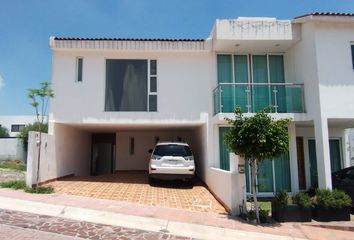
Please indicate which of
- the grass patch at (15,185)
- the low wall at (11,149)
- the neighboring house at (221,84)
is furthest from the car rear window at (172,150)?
the low wall at (11,149)

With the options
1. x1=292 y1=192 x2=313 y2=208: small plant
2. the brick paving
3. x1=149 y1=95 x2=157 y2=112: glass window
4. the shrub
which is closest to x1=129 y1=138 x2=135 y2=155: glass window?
x1=149 y1=95 x2=157 y2=112: glass window

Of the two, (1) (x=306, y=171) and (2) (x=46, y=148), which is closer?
(2) (x=46, y=148)

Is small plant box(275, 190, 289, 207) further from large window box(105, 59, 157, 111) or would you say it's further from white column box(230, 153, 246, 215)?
large window box(105, 59, 157, 111)

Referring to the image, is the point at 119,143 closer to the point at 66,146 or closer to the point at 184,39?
the point at 66,146

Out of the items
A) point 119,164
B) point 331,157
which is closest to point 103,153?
point 119,164

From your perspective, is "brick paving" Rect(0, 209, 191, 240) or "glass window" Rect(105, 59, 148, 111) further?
"glass window" Rect(105, 59, 148, 111)

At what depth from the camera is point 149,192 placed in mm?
11289

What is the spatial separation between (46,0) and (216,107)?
7378mm

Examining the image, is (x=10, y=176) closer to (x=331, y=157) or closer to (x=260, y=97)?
(x=260, y=97)

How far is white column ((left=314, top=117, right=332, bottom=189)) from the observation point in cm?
1036

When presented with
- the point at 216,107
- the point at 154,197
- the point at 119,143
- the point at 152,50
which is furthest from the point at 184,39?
the point at 119,143

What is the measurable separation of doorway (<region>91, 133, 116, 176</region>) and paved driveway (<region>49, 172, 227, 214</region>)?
241 inches

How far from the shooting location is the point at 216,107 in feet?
40.6

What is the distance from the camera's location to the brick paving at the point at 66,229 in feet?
21.4
